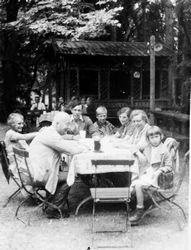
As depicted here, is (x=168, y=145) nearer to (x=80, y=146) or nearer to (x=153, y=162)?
(x=153, y=162)

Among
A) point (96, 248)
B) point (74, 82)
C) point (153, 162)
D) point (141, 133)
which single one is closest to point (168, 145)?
point (153, 162)

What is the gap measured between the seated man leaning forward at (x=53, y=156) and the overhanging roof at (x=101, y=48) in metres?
10.0

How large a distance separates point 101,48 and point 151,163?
11709mm

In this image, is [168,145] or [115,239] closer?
[115,239]

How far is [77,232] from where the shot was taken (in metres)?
4.42

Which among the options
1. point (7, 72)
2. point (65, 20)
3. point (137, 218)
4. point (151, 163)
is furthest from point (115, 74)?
point (137, 218)

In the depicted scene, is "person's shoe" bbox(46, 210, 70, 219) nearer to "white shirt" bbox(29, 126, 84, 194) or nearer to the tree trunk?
"white shirt" bbox(29, 126, 84, 194)

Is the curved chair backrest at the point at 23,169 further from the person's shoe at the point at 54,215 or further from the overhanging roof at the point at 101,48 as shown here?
the overhanging roof at the point at 101,48

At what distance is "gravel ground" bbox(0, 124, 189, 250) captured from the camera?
13.3 feet

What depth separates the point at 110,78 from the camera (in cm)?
1694

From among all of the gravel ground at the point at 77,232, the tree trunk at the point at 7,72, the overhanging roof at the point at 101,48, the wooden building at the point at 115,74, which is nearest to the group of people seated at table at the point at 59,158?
the gravel ground at the point at 77,232

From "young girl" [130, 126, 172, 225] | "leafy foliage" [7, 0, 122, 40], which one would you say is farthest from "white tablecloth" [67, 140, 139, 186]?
"leafy foliage" [7, 0, 122, 40]

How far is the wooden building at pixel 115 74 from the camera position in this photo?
635 inches

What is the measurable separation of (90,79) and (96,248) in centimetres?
1308
